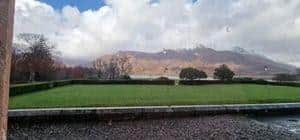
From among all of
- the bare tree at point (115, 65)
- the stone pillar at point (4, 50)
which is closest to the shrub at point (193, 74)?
the bare tree at point (115, 65)

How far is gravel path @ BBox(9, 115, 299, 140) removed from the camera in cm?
805

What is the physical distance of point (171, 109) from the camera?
11.1 m

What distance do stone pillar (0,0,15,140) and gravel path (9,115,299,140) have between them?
6992 millimetres

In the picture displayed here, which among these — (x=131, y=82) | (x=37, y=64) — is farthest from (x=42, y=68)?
(x=131, y=82)

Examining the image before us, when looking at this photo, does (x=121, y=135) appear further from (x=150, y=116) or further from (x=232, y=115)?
(x=232, y=115)

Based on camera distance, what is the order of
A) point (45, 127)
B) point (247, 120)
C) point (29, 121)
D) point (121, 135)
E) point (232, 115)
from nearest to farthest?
point (121, 135) < point (45, 127) < point (29, 121) < point (247, 120) < point (232, 115)

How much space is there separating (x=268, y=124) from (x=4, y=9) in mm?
9995

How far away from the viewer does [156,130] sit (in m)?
8.80

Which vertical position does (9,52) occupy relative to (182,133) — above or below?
above

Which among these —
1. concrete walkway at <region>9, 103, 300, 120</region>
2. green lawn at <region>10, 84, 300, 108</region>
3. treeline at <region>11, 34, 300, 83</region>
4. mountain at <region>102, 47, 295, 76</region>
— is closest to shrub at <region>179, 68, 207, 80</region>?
treeline at <region>11, 34, 300, 83</region>

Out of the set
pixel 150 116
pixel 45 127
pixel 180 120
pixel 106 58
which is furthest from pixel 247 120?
pixel 106 58

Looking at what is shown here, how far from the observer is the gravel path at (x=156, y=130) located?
26.4 ft

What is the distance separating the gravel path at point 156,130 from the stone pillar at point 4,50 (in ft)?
22.9

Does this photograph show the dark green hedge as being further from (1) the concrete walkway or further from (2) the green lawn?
(1) the concrete walkway
